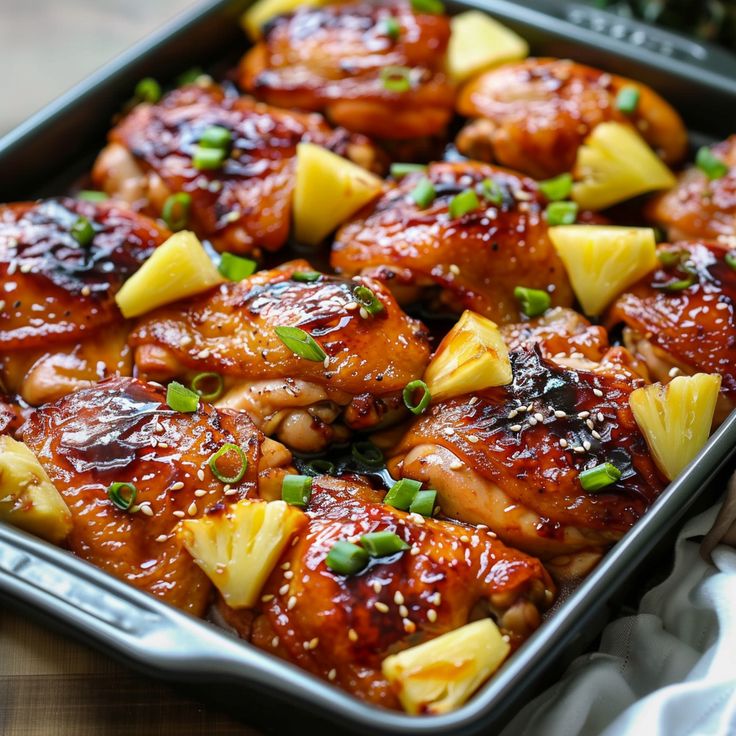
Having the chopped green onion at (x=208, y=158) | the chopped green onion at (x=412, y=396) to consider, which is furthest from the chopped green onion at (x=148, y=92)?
the chopped green onion at (x=412, y=396)

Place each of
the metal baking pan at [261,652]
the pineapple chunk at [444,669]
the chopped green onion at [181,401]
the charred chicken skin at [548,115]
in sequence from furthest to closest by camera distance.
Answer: the charred chicken skin at [548,115], the chopped green onion at [181,401], the pineapple chunk at [444,669], the metal baking pan at [261,652]

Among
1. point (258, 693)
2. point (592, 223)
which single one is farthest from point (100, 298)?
point (592, 223)

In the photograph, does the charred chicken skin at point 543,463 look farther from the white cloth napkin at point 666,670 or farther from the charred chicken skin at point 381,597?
the white cloth napkin at point 666,670

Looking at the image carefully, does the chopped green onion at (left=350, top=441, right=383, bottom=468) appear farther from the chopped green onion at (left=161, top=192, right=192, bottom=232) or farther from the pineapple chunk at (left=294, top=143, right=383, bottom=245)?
the chopped green onion at (left=161, top=192, right=192, bottom=232)

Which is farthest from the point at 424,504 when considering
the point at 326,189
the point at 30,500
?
the point at 326,189

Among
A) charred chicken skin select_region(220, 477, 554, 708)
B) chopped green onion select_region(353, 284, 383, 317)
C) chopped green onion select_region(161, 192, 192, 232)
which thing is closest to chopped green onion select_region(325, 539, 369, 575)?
charred chicken skin select_region(220, 477, 554, 708)

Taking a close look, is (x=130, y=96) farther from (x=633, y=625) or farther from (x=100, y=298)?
(x=633, y=625)
